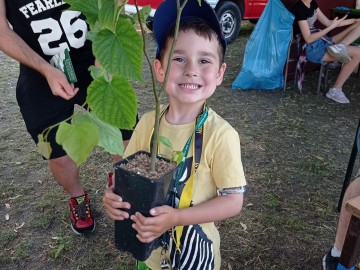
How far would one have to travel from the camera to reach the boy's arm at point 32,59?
5.24 ft

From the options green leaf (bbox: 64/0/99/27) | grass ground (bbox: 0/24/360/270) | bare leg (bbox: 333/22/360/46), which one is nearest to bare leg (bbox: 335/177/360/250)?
grass ground (bbox: 0/24/360/270)

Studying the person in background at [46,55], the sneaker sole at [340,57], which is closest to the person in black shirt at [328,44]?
the sneaker sole at [340,57]

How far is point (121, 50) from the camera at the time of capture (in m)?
0.66

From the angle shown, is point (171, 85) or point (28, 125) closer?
point (171, 85)

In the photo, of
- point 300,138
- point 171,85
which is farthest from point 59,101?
point 300,138

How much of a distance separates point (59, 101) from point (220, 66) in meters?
1.07

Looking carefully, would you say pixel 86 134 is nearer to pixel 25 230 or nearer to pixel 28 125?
pixel 28 125

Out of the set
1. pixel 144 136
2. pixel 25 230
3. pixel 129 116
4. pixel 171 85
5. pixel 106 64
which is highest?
pixel 106 64

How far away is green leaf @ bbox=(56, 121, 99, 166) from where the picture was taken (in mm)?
657

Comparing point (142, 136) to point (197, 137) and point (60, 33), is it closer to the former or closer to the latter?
point (197, 137)

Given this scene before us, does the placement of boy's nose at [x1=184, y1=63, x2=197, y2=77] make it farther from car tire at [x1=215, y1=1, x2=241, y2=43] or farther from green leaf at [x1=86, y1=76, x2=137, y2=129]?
car tire at [x1=215, y1=1, x2=241, y2=43]

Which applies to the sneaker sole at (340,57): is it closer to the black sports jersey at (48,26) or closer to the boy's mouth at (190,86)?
the black sports jersey at (48,26)

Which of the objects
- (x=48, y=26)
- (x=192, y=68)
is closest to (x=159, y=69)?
(x=192, y=68)

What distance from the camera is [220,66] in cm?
124
